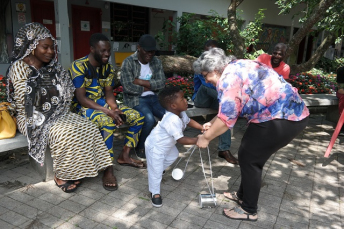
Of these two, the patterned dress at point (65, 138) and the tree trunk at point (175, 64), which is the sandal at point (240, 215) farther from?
the tree trunk at point (175, 64)

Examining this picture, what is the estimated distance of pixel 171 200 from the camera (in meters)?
3.17

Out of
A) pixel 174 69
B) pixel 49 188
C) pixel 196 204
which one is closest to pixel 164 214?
pixel 196 204

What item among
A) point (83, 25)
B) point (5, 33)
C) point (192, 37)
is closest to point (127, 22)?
point (83, 25)

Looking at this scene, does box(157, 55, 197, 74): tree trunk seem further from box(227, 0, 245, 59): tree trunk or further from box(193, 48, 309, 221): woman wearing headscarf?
box(193, 48, 309, 221): woman wearing headscarf

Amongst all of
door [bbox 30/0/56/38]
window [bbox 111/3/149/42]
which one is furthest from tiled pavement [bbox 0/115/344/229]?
window [bbox 111/3/149/42]

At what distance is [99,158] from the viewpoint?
3393mm

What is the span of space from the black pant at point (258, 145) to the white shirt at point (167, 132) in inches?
24.7

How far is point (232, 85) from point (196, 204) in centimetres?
143

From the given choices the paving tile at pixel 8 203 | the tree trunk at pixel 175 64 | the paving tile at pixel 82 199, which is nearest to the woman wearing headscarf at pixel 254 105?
the paving tile at pixel 82 199

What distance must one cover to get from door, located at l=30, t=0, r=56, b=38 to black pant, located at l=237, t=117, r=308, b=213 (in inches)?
317

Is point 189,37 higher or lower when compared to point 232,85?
higher

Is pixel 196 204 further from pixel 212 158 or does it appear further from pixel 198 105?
pixel 198 105

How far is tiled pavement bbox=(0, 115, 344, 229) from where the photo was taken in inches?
110

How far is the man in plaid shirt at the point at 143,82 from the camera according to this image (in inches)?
158
